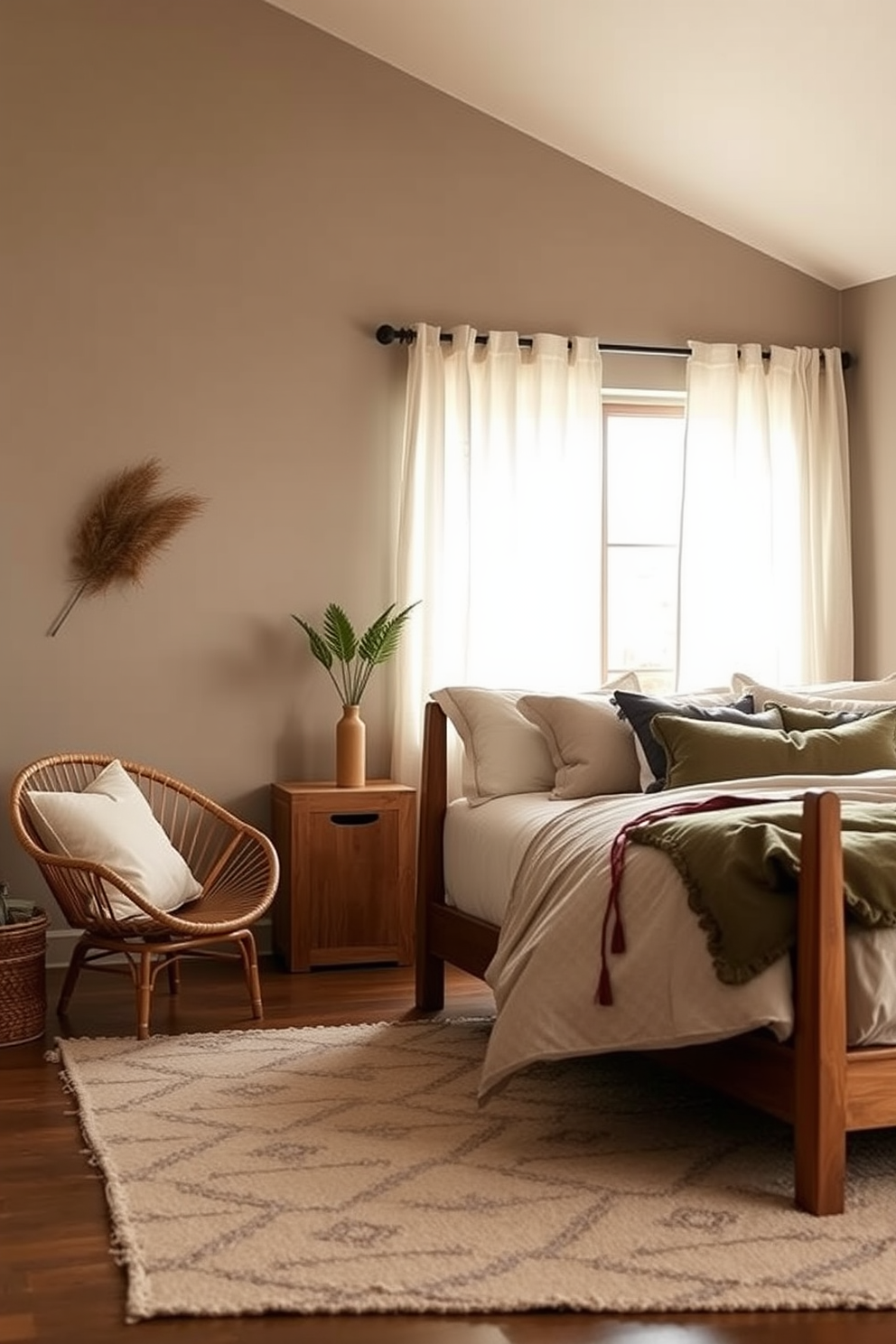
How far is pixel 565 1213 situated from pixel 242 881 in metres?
2.43

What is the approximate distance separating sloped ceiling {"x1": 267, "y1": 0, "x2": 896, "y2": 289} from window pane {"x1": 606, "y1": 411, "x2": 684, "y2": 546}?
0.80 metres

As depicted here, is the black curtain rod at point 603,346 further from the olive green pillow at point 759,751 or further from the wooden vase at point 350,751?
the olive green pillow at point 759,751

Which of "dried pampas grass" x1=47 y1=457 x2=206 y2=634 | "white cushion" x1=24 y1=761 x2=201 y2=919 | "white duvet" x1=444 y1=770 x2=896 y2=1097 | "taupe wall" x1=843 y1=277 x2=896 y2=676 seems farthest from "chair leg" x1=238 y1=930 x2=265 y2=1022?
"taupe wall" x1=843 y1=277 x2=896 y2=676

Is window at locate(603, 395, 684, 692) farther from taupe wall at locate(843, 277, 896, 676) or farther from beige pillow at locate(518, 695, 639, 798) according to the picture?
beige pillow at locate(518, 695, 639, 798)

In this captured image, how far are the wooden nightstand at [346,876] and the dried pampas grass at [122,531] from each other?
90 cm

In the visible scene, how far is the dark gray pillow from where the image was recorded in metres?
4.48

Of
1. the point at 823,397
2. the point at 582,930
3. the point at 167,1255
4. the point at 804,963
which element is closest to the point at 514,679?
the point at 823,397

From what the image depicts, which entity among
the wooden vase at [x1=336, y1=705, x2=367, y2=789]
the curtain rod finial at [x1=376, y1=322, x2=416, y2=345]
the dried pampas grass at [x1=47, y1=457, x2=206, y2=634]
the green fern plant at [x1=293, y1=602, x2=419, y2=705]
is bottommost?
the wooden vase at [x1=336, y1=705, x2=367, y2=789]

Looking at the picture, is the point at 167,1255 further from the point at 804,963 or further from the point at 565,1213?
the point at 804,963

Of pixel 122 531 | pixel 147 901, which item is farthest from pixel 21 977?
pixel 122 531

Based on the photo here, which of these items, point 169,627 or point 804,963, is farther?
point 169,627

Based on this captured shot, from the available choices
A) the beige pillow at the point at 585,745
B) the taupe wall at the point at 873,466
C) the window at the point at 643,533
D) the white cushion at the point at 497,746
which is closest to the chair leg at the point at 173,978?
the white cushion at the point at 497,746

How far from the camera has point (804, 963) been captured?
303 cm

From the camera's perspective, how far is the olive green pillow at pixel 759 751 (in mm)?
4273
